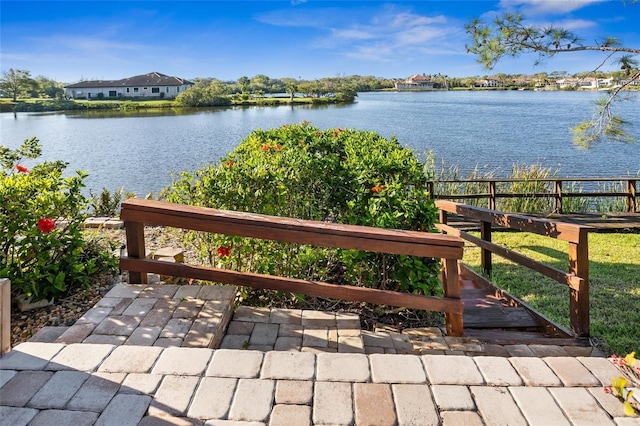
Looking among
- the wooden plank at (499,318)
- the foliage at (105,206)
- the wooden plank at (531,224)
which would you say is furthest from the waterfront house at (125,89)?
the wooden plank at (499,318)

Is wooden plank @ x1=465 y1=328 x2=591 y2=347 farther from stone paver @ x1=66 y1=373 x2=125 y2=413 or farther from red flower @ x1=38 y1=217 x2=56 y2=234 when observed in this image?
red flower @ x1=38 y1=217 x2=56 y2=234

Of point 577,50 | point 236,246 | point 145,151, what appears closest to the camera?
point 236,246

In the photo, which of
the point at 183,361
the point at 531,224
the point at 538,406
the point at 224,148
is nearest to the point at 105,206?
the point at 183,361

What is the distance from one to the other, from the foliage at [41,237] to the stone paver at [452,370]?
2.84 metres

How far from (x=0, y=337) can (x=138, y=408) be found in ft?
2.81

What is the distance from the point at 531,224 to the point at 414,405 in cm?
227

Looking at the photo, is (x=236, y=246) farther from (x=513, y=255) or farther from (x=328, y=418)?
(x=513, y=255)

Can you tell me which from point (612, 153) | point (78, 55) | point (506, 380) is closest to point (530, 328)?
point (506, 380)

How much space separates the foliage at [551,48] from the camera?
20.6 ft

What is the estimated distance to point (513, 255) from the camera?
378 centimetres

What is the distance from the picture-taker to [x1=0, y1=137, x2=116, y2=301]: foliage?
3.44 metres

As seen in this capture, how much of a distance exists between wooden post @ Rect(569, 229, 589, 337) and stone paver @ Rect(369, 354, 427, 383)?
1.71m

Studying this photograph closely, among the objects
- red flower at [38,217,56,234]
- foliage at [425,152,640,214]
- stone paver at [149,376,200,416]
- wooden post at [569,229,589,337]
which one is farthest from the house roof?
stone paver at [149,376,200,416]

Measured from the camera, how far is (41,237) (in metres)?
3.50
